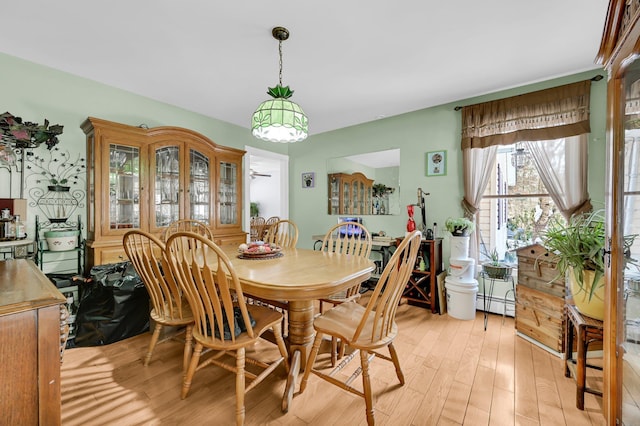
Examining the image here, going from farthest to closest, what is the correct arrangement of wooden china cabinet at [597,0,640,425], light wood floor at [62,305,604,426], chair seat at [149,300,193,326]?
chair seat at [149,300,193,326], light wood floor at [62,305,604,426], wooden china cabinet at [597,0,640,425]

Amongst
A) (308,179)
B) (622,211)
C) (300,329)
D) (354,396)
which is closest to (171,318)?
(300,329)

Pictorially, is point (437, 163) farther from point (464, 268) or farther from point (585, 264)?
point (585, 264)

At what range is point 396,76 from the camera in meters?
2.59

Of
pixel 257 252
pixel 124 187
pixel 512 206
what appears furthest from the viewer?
pixel 512 206

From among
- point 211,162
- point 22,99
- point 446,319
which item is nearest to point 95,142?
point 22,99

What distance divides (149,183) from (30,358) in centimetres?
235

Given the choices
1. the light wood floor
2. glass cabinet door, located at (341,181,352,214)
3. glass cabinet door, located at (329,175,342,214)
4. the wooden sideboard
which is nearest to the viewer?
the wooden sideboard

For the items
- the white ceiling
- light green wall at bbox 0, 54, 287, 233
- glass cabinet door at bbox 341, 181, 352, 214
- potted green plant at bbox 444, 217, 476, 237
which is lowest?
potted green plant at bbox 444, 217, 476, 237

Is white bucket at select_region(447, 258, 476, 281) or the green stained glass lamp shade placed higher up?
the green stained glass lamp shade

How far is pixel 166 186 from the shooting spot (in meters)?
3.01

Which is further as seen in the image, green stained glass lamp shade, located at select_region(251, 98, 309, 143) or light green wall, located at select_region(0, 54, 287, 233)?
light green wall, located at select_region(0, 54, 287, 233)

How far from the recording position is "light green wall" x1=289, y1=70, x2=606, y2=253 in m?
2.44

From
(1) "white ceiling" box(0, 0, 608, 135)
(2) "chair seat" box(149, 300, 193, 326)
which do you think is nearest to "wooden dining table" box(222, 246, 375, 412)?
(2) "chair seat" box(149, 300, 193, 326)

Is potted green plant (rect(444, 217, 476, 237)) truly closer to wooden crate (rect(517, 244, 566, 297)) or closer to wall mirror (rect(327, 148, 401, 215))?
wooden crate (rect(517, 244, 566, 297))
